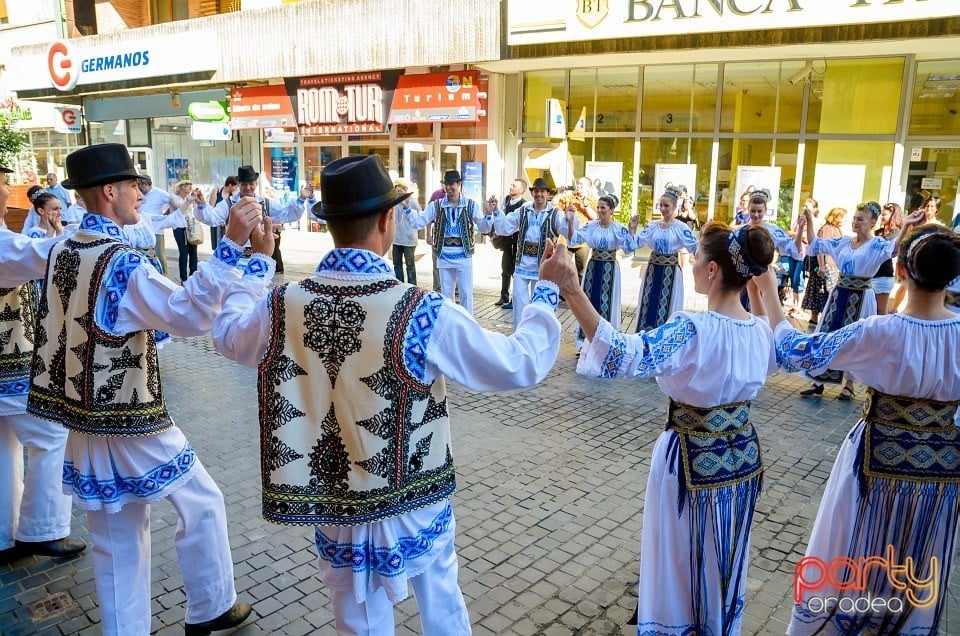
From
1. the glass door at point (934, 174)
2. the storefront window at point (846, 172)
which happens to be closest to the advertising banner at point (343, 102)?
the storefront window at point (846, 172)

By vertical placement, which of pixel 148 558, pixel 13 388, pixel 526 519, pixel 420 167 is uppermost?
pixel 420 167

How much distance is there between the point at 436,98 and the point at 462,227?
6950 mm

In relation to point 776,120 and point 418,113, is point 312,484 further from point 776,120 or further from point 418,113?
point 418,113

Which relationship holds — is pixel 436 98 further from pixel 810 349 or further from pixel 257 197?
pixel 810 349

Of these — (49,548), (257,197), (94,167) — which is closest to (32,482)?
(49,548)

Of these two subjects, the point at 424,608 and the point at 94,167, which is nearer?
the point at 424,608

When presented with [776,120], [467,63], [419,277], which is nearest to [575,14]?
[467,63]

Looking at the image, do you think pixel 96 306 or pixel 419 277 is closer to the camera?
pixel 96 306

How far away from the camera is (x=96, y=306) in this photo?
2848 mm

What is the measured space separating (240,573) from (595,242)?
5.84m

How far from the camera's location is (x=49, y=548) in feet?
13.0

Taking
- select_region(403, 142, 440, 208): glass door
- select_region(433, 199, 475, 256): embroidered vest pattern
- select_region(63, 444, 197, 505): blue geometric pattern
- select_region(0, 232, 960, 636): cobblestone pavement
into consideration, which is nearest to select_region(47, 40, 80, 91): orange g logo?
select_region(403, 142, 440, 208): glass door

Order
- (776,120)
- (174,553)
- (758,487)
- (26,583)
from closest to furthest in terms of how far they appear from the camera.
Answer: (758,487) → (26,583) → (174,553) → (776,120)

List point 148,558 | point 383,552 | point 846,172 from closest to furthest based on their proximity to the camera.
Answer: point 383,552
point 148,558
point 846,172
